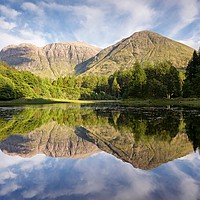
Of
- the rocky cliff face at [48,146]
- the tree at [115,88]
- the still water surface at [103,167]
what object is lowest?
the rocky cliff face at [48,146]

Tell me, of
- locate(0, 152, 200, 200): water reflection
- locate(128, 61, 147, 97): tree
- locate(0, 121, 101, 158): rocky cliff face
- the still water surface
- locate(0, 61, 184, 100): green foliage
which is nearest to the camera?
locate(0, 152, 200, 200): water reflection

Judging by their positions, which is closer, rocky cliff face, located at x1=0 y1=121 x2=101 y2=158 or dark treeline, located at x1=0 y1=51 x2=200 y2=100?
rocky cliff face, located at x1=0 y1=121 x2=101 y2=158

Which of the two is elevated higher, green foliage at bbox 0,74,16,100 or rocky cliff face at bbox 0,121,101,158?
green foliage at bbox 0,74,16,100

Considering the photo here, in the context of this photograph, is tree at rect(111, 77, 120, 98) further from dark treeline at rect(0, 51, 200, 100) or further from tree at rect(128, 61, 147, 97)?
tree at rect(128, 61, 147, 97)

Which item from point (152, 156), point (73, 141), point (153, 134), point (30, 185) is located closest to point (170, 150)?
point (152, 156)

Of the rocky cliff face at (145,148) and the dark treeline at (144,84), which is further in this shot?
the dark treeline at (144,84)

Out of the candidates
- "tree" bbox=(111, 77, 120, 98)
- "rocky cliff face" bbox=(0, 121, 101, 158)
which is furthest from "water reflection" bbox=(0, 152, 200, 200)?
"tree" bbox=(111, 77, 120, 98)

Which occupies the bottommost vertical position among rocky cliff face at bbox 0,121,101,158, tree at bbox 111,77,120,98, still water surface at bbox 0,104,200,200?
rocky cliff face at bbox 0,121,101,158

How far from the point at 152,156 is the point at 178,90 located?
64.6 m

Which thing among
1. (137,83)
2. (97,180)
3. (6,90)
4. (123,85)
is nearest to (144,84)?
(137,83)

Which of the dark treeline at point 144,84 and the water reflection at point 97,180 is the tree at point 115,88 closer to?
the dark treeline at point 144,84

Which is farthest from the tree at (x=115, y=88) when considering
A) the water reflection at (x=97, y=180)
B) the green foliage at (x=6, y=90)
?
the water reflection at (x=97, y=180)

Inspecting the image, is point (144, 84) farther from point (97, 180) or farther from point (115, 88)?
point (97, 180)

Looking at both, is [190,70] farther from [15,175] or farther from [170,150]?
[15,175]
